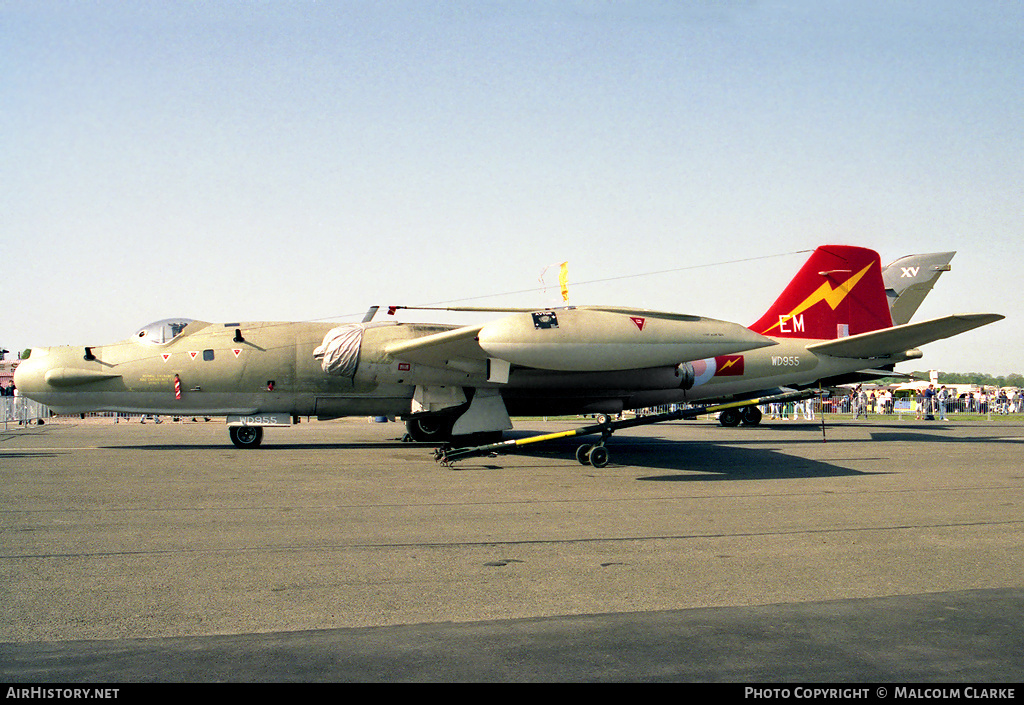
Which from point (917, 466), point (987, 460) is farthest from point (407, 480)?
point (987, 460)

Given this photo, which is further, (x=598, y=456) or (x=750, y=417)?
(x=750, y=417)

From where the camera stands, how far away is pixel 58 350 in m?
16.2

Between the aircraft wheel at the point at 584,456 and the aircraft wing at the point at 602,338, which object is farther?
the aircraft wheel at the point at 584,456

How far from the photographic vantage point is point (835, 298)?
1908 cm

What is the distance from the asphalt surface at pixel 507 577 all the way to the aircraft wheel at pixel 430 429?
6.25 m

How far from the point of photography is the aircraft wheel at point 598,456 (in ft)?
43.9

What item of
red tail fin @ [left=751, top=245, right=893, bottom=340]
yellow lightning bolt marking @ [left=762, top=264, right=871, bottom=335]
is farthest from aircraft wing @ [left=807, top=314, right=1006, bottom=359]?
yellow lightning bolt marking @ [left=762, top=264, right=871, bottom=335]

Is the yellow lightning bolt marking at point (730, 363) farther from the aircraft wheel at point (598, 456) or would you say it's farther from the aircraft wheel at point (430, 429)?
the aircraft wheel at point (430, 429)

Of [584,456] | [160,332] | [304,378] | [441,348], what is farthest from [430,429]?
[160,332]

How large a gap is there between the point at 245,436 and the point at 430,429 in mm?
4491

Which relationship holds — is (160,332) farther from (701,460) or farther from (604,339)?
(701,460)

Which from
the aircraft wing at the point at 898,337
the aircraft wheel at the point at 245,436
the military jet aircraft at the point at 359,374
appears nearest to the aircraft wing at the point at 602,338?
the military jet aircraft at the point at 359,374
